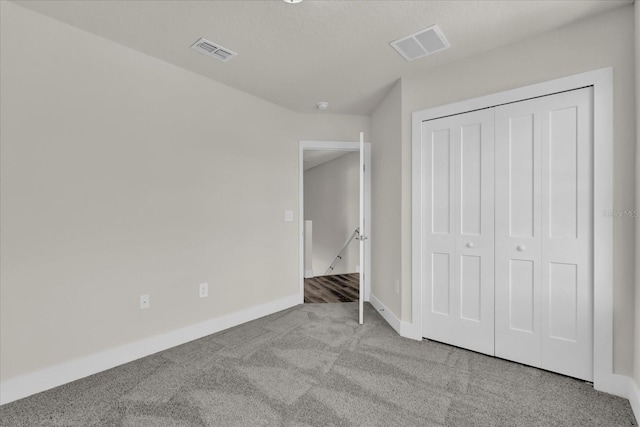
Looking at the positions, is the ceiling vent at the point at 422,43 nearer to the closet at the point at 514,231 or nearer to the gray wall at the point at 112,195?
the closet at the point at 514,231

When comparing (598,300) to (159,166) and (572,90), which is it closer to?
(572,90)

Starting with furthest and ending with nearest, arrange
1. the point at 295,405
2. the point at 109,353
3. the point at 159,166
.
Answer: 1. the point at 159,166
2. the point at 109,353
3. the point at 295,405

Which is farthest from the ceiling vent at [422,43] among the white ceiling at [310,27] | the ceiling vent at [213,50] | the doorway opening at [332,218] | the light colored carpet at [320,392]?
the doorway opening at [332,218]

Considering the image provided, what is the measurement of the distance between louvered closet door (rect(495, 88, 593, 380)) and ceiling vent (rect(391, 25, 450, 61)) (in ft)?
2.24

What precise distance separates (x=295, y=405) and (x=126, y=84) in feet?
8.48

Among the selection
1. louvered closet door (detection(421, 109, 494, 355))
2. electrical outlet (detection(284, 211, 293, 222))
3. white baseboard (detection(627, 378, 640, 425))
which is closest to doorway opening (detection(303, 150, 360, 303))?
electrical outlet (detection(284, 211, 293, 222))

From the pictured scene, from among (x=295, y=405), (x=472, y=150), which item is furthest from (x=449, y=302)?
(x=295, y=405)

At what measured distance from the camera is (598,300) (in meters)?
1.97

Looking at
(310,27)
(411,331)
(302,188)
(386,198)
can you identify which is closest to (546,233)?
(411,331)

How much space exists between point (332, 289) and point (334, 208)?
7.73 ft

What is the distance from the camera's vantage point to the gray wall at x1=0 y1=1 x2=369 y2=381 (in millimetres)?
1928

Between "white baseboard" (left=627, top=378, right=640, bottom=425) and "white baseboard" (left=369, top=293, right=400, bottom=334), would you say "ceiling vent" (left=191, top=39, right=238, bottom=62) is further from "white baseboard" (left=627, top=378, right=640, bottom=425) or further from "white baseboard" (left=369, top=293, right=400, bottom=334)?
"white baseboard" (left=627, top=378, right=640, bottom=425)

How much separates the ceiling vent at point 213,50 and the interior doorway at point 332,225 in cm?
216

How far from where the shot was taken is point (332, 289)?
4750mm
